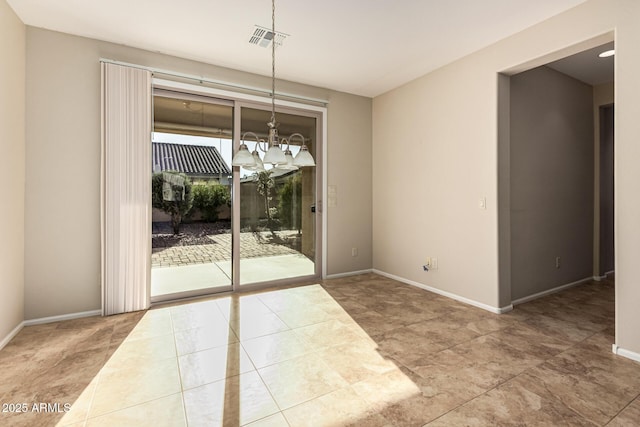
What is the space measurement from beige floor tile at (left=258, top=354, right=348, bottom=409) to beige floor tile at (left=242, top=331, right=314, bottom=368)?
3.2 inches

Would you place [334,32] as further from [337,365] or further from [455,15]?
[337,365]

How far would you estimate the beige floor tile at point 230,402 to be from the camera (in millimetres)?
1677

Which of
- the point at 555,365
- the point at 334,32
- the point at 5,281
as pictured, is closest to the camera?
the point at 555,365

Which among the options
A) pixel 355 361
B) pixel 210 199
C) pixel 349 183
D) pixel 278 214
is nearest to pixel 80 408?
pixel 355 361

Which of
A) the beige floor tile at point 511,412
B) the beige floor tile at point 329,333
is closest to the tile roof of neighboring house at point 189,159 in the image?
the beige floor tile at point 329,333

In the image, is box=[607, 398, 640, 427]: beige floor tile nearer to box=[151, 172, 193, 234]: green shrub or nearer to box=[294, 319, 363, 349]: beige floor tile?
box=[294, 319, 363, 349]: beige floor tile

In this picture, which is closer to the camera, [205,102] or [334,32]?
[334,32]

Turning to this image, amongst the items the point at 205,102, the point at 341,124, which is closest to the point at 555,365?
the point at 341,124

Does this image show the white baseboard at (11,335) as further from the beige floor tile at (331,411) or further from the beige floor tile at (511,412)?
the beige floor tile at (511,412)

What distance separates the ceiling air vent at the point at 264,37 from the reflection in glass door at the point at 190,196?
97cm

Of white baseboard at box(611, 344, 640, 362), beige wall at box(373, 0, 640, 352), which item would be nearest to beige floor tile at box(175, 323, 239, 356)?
beige wall at box(373, 0, 640, 352)

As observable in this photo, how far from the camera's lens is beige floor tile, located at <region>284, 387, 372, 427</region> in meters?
1.66

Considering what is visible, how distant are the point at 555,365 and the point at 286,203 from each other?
3313mm

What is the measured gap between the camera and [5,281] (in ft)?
8.29
